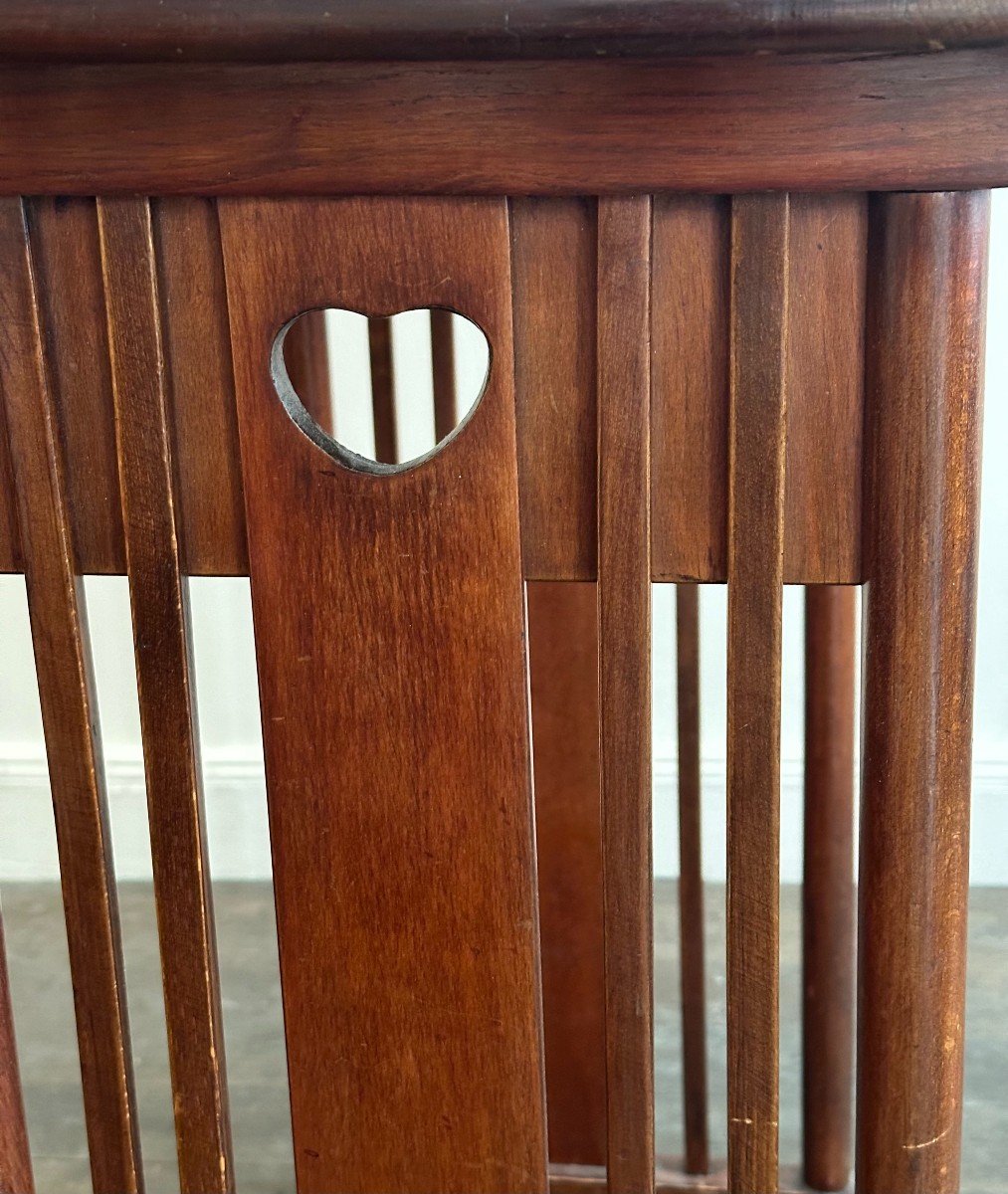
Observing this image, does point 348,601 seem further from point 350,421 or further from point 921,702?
point 350,421

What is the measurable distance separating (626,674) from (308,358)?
709 millimetres

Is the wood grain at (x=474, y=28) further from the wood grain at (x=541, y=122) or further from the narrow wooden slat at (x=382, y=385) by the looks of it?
the narrow wooden slat at (x=382, y=385)

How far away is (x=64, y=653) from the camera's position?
2.13 feet

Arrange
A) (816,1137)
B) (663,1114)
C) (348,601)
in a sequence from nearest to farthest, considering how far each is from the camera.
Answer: (348,601) < (816,1137) < (663,1114)

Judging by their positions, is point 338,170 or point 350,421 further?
point 350,421

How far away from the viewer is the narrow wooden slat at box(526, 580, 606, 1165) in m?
1.18

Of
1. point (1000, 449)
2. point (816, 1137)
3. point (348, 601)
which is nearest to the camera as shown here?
point (348, 601)

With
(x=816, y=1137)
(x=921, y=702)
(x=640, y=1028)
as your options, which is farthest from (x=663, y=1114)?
(x=921, y=702)

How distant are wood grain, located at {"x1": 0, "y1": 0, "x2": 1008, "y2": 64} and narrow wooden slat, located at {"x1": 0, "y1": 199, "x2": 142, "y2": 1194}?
10cm

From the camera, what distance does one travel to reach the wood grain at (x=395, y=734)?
574 millimetres

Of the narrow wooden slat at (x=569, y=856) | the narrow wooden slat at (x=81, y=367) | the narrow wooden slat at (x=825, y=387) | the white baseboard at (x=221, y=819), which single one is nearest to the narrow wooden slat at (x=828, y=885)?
the narrow wooden slat at (x=569, y=856)

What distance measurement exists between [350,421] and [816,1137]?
1.23m

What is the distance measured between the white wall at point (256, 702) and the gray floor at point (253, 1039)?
0.11 metres

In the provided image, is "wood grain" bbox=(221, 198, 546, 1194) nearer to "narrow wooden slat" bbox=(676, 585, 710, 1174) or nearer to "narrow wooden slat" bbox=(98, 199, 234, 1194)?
"narrow wooden slat" bbox=(98, 199, 234, 1194)
